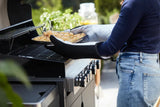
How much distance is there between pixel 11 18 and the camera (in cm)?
223

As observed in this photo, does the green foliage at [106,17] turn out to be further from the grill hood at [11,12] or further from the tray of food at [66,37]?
the tray of food at [66,37]

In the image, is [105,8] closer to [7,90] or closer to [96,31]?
[96,31]

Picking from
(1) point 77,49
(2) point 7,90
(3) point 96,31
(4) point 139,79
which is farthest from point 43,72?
(2) point 7,90

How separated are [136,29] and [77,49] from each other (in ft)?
1.08

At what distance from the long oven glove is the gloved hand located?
0.38 meters

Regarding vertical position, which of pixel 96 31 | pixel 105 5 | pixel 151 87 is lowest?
pixel 151 87

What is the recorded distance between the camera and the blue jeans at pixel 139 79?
1.49 m

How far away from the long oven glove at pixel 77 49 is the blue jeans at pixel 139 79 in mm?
193

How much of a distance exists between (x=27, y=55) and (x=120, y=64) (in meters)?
0.57

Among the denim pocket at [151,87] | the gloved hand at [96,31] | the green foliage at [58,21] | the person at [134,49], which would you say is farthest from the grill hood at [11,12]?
the denim pocket at [151,87]

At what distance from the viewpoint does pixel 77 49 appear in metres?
1.44

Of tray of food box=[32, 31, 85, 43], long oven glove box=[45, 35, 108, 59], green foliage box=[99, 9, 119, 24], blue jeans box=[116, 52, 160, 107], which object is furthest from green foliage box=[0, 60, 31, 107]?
green foliage box=[99, 9, 119, 24]

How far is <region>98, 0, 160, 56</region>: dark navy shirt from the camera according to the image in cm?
133

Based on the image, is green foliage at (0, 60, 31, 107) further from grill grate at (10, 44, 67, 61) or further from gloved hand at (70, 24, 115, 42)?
gloved hand at (70, 24, 115, 42)
